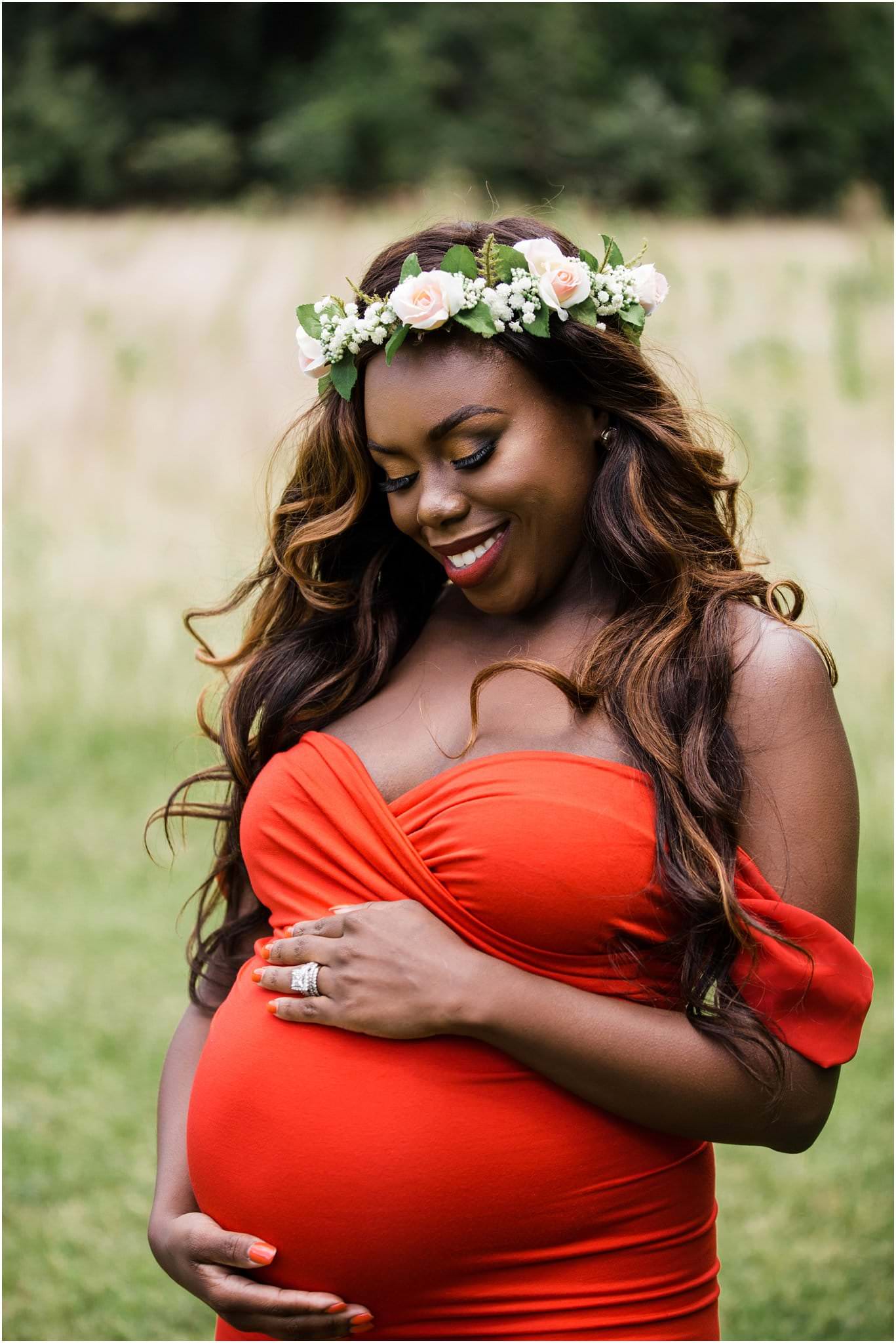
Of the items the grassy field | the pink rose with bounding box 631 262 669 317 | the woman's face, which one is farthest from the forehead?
the grassy field

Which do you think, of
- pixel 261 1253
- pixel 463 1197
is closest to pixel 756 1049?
pixel 463 1197

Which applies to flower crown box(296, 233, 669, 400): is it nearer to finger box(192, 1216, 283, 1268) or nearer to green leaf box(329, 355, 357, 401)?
green leaf box(329, 355, 357, 401)

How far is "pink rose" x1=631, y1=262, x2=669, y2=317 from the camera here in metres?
2.20

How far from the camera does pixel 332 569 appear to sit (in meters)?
2.47

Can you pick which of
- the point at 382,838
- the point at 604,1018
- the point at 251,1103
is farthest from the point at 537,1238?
the point at 382,838

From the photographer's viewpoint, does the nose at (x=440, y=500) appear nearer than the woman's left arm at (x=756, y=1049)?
No

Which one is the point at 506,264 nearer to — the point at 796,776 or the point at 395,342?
the point at 395,342

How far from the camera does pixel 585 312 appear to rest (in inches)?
83.0

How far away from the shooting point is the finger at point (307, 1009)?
76.5 inches

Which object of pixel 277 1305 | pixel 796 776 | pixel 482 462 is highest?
pixel 482 462

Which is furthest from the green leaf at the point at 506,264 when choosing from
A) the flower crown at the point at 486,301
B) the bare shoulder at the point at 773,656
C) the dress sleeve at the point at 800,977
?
the dress sleeve at the point at 800,977

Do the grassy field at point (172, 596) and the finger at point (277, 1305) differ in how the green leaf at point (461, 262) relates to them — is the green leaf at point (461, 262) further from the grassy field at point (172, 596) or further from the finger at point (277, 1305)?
the finger at point (277, 1305)

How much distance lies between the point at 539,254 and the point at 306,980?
1.20 metres

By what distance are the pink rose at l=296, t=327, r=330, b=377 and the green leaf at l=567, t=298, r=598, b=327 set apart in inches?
16.8
